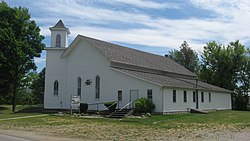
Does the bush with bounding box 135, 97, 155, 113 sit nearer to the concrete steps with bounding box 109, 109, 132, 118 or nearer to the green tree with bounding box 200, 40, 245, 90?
the concrete steps with bounding box 109, 109, 132, 118

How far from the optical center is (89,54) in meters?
37.0

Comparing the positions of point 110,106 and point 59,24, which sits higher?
point 59,24

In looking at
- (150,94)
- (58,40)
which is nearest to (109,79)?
(150,94)

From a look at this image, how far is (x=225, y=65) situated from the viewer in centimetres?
6034

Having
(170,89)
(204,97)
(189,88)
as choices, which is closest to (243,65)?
(204,97)

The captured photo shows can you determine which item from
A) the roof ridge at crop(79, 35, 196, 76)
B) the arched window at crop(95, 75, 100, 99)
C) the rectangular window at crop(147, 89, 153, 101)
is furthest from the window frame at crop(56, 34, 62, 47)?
the rectangular window at crop(147, 89, 153, 101)

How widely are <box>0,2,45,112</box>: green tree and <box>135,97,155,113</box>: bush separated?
770 inches

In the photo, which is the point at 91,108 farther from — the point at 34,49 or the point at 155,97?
the point at 34,49

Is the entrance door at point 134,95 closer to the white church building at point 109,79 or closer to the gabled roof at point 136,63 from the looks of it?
the white church building at point 109,79

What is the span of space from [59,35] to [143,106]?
54.5 ft

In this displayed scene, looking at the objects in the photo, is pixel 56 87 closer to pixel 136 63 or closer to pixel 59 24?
pixel 59 24

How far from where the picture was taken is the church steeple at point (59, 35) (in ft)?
132

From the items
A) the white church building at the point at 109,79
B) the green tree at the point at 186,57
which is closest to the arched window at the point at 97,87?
the white church building at the point at 109,79

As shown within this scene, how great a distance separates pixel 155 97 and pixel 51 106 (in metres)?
14.7
